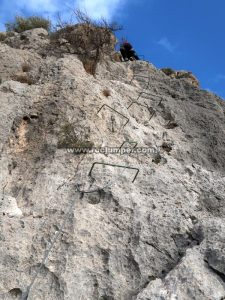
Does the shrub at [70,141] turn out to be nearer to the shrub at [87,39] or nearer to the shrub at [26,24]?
the shrub at [87,39]

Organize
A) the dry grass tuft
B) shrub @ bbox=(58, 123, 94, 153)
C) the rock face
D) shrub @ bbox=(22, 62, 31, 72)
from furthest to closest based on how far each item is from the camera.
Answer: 1. shrub @ bbox=(22, 62, 31, 72)
2. the dry grass tuft
3. shrub @ bbox=(58, 123, 94, 153)
4. the rock face

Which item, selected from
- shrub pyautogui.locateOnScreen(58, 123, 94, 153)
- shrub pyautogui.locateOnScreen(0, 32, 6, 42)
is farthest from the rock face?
shrub pyautogui.locateOnScreen(0, 32, 6, 42)

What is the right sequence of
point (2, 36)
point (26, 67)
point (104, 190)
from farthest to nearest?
point (2, 36) < point (26, 67) < point (104, 190)

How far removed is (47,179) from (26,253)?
1.52 m

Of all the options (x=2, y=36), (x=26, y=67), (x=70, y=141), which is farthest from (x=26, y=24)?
(x=70, y=141)

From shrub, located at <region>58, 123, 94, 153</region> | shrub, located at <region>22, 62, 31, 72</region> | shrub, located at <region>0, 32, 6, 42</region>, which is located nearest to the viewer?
shrub, located at <region>58, 123, 94, 153</region>

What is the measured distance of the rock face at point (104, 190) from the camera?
5.82 m

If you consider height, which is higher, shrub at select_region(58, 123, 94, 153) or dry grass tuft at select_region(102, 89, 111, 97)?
dry grass tuft at select_region(102, 89, 111, 97)

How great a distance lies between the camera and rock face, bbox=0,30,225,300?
5820 mm

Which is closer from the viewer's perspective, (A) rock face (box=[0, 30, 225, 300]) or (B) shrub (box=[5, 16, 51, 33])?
(A) rock face (box=[0, 30, 225, 300])

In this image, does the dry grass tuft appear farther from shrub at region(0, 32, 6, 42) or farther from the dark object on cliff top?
shrub at region(0, 32, 6, 42)

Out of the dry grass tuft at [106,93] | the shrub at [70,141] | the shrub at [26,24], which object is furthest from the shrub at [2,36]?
the shrub at [70,141]

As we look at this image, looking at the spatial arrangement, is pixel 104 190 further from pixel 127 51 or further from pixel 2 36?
pixel 2 36

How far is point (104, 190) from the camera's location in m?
7.07
